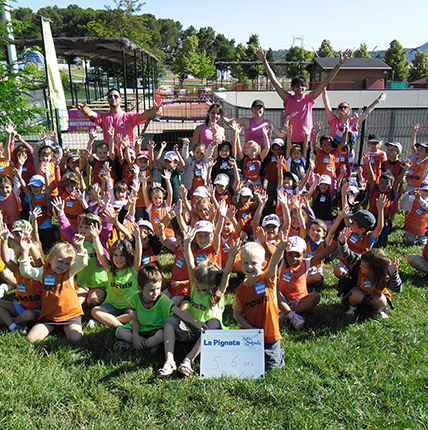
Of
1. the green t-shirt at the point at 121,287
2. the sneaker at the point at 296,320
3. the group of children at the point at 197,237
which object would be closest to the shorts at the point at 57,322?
the group of children at the point at 197,237

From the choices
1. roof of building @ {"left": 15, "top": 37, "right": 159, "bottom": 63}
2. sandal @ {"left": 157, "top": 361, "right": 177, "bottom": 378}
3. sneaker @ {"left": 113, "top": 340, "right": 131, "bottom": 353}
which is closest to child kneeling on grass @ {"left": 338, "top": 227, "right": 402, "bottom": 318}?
sandal @ {"left": 157, "top": 361, "right": 177, "bottom": 378}

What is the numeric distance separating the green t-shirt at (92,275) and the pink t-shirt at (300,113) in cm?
446

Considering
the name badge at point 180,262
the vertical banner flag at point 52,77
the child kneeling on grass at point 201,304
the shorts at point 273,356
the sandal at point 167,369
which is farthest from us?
the vertical banner flag at point 52,77

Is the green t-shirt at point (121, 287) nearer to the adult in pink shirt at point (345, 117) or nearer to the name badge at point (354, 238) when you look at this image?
the name badge at point (354, 238)

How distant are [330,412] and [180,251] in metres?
2.54

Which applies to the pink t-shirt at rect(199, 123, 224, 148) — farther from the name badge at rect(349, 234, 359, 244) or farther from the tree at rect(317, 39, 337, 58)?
the tree at rect(317, 39, 337, 58)

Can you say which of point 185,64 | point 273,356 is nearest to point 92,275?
point 273,356

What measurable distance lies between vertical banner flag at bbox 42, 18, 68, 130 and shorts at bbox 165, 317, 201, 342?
8.84 m

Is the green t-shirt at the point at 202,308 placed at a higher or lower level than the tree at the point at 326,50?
lower

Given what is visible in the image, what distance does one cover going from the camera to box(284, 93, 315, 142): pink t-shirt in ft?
24.8

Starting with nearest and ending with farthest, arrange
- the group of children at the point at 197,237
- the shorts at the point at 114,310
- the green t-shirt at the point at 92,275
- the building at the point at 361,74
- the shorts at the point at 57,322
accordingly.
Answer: the group of children at the point at 197,237 < the shorts at the point at 57,322 < the shorts at the point at 114,310 < the green t-shirt at the point at 92,275 < the building at the point at 361,74

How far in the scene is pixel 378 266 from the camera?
4.49 meters

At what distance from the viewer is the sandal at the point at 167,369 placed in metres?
3.65

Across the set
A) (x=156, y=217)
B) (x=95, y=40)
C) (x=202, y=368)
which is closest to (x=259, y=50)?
(x=156, y=217)
